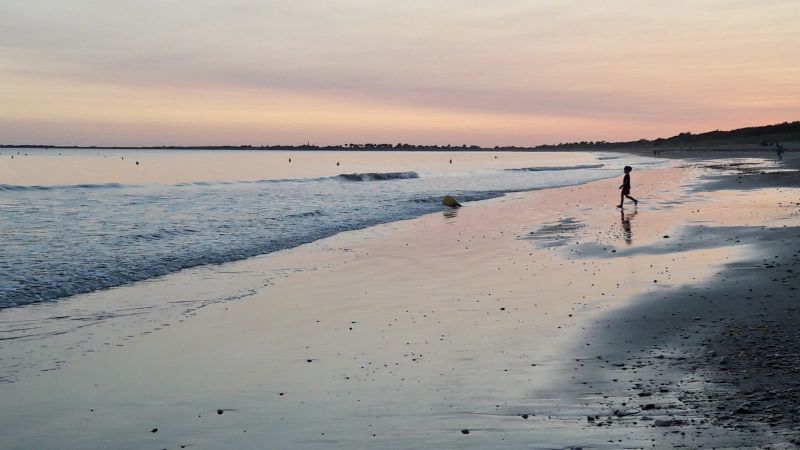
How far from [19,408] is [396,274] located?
320 inches

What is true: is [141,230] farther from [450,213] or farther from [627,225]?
[627,225]

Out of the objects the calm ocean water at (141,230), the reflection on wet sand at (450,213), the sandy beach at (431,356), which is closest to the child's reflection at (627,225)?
the sandy beach at (431,356)

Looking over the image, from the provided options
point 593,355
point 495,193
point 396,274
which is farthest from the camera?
point 495,193

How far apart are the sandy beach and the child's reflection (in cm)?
226

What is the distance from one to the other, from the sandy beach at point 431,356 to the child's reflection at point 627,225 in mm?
2258

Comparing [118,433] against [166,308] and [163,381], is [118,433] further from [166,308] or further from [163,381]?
[166,308]

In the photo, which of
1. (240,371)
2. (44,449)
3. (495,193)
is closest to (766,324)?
(240,371)

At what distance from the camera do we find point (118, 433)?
5.60 m

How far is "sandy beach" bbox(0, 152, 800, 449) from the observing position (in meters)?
5.48

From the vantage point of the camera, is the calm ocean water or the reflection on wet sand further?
the reflection on wet sand

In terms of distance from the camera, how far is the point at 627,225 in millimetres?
20969

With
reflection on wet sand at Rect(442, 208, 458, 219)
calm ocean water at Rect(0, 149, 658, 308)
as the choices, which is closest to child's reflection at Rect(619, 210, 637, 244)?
reflection on wet sand at Rect(442, 208, 458, 219)

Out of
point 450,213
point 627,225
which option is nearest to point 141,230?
point 450,213

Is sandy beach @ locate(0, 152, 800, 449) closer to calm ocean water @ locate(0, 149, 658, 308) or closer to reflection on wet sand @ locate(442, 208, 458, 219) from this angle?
calm ocean water @ locate(0, 149, 658, 308)
